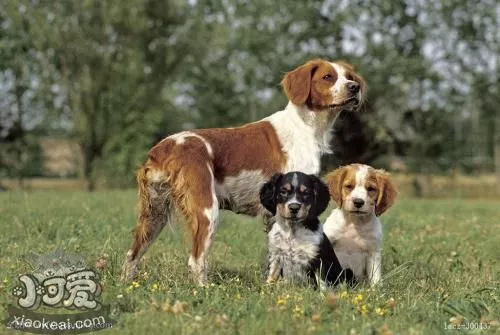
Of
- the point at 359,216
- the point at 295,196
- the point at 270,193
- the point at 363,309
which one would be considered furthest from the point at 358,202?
the point at 363,309

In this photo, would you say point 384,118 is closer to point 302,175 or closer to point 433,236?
point 433,236

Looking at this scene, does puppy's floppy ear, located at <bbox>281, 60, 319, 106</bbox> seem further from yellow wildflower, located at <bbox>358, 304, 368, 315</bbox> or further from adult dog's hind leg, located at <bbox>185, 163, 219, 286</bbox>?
yellow wildflower, located at <bbox>358, 304, 368, 315</bbox>

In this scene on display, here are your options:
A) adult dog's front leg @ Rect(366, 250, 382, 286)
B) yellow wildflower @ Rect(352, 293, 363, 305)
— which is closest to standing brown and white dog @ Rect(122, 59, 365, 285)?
adult dog's front leg @ Rect(366, 250, 382, 286)

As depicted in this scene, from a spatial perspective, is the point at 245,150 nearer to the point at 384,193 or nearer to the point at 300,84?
the point at 300,84

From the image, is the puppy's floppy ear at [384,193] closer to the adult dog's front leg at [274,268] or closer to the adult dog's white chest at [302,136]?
the adult dog's white chest at [302,136]

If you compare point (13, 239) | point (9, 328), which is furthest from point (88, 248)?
point (9, 328)

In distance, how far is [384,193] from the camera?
21.4 feet

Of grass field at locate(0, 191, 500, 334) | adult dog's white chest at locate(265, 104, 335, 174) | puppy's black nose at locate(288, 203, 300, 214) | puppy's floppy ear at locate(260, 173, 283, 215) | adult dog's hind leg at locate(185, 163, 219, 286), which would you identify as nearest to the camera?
grass field at locate(0, 191, 500, 334)

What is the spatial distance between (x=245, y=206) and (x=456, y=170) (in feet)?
97.2

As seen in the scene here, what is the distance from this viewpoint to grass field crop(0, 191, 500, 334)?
433 cm

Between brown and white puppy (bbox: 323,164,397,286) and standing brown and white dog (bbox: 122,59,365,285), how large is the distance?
40 cm

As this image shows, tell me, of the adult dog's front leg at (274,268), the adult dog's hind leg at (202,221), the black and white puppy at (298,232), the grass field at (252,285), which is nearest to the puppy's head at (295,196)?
the black and white puppy at (298,232)

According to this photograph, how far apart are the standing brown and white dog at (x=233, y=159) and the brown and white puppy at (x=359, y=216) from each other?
1.30ft

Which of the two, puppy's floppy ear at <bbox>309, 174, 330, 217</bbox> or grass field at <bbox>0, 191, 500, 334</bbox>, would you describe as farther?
puppy's floppy ear at <bbox>309, 174, 330, 217</bbox>
